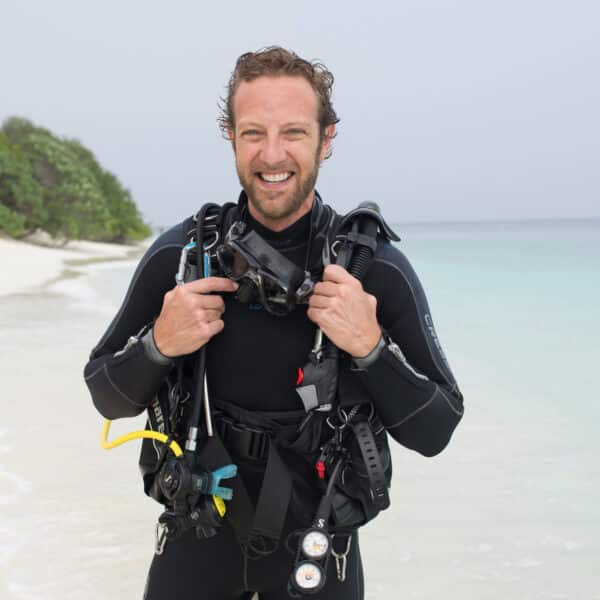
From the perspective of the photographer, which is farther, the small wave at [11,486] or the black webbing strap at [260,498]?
the small wave at [11,486]

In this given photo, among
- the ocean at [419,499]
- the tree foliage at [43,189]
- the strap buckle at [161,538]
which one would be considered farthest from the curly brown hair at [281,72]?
the tree foliage at [43,189]

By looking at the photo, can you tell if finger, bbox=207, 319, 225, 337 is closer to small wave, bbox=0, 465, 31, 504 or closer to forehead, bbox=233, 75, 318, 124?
forehead, bbox=233, 75, 318, 124

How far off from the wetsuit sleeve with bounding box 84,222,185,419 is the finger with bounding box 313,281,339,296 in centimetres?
48

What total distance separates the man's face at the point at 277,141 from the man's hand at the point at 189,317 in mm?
295

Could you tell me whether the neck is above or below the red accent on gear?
above

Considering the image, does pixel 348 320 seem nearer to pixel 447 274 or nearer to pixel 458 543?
pixel 458 543

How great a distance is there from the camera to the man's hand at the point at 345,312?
1.84 meters

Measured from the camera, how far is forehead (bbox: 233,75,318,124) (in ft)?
6.49

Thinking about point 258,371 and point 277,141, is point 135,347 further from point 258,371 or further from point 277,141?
point 277,141

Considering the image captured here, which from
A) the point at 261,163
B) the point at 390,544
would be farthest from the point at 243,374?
the point at 390,544

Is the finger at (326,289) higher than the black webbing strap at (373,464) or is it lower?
higher

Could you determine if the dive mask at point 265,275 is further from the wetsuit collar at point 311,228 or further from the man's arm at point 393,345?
the wetsuit collar at point 311,228

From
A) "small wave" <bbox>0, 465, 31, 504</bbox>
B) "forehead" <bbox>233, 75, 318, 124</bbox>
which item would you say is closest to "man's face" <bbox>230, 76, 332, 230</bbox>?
"forehead" <bbox>233, 75, 318, 124</bbox>


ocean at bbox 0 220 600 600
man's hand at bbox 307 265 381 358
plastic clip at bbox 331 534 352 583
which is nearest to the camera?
man's hand at bbox 307 265 381 358
